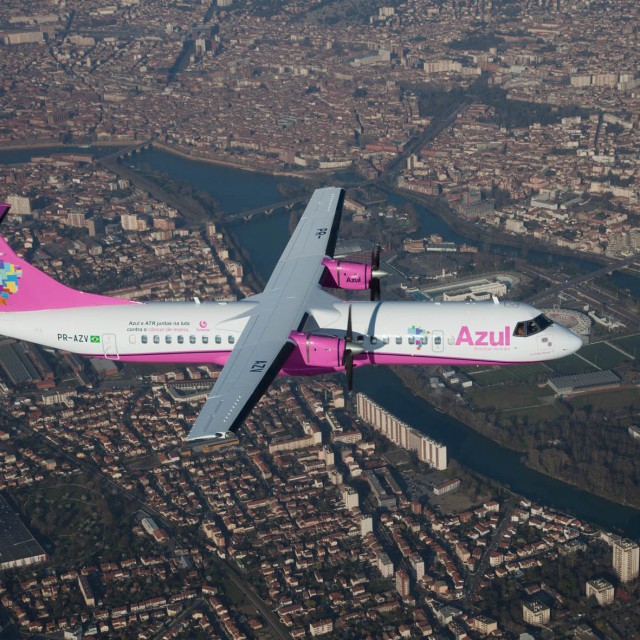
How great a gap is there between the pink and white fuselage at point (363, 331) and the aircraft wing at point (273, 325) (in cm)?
134

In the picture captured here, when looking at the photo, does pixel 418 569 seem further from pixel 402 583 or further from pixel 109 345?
pixel 109 345

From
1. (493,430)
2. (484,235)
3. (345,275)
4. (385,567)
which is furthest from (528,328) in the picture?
(484,235)

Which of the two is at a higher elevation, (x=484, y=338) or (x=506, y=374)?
(x=484, y=338)

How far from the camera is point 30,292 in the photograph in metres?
69.4

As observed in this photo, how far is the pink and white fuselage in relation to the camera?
2613 inches

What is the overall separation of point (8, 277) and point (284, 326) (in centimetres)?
1770

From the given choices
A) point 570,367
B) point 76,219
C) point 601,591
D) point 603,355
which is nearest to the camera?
point 601,591

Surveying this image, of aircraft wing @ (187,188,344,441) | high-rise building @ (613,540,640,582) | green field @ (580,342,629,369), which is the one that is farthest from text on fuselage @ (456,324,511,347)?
green field @ (580,342,629,369)

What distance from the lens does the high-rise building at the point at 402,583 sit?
85438 mm

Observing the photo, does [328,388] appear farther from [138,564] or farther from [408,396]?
[138,564]

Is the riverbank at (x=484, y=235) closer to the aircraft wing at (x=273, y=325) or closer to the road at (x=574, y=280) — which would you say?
the road at (x=574, y=280)

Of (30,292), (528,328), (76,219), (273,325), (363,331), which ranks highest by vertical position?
(30,292)

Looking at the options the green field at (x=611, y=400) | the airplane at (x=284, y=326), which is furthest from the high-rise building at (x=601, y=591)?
the green field at (x=611, y=400)

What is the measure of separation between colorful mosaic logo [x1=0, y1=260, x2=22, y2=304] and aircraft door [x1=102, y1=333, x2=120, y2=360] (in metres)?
6.49
